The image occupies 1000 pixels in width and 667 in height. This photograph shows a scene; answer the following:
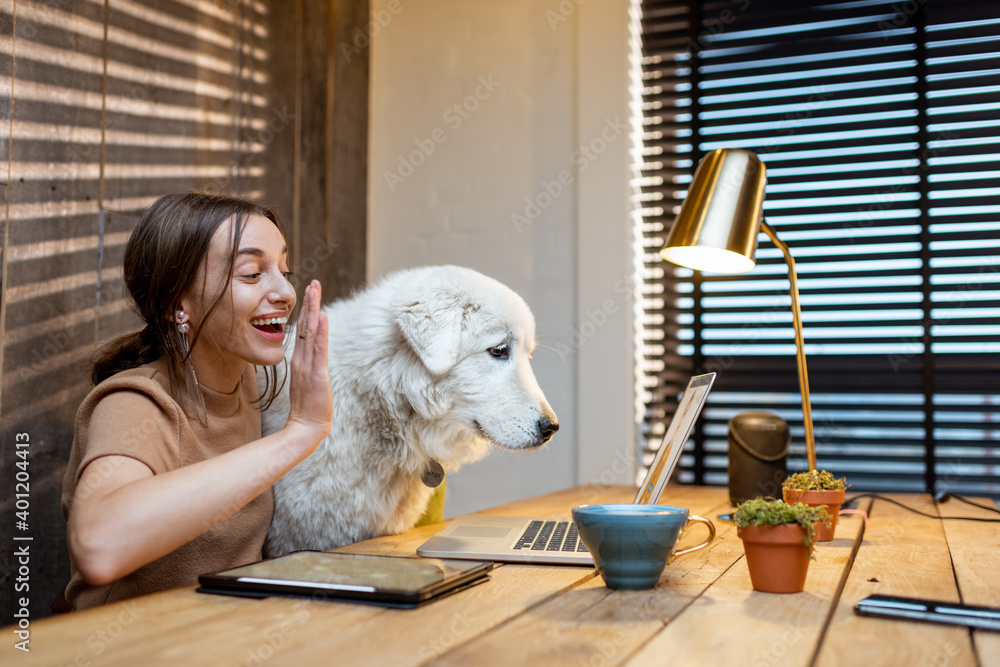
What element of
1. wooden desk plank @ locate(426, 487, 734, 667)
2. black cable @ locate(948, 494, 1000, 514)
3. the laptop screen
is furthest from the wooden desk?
black cable @ locate(948, 494, 1000, 514)

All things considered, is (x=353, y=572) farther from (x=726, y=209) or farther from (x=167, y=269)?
(x=726, y=209)

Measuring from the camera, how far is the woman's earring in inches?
50.4

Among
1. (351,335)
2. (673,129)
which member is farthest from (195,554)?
(673,129)

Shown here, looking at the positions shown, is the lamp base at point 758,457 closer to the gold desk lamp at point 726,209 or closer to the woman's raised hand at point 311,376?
the gold desk lamp at point 726,209

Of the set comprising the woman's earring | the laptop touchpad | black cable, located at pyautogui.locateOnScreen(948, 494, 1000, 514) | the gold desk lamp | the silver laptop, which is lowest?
black cable, located at pyautogui.locateOnScreen(948, 494, 1000, 514)

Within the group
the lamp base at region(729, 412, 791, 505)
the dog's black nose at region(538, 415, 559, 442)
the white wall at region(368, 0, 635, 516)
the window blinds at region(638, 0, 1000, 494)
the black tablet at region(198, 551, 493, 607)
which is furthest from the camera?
the white wall at region(368, 0, 635, 516)

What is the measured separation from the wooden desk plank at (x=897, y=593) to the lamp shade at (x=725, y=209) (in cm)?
62

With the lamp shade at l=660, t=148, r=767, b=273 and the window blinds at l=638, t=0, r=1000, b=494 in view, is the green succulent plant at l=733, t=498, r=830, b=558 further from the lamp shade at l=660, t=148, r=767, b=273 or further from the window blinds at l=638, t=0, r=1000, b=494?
the window blinds at l=638, t=0, r=1000, b=494

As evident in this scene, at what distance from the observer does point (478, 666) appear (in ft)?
2.15

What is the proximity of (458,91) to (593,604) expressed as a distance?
2757 mm

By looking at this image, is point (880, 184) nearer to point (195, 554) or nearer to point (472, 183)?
point (472, 183)

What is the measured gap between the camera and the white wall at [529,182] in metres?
2.90

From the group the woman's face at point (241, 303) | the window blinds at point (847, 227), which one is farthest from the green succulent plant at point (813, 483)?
the window blinds at point (847, 227)

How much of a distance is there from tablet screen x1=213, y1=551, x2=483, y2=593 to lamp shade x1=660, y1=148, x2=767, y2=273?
0.83 metres
